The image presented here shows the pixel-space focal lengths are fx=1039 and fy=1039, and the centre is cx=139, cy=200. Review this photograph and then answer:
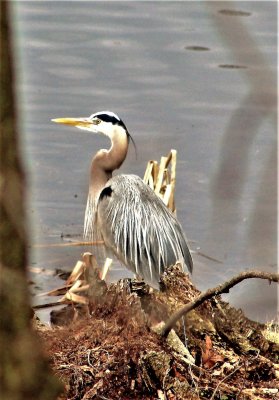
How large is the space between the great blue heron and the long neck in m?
0.06

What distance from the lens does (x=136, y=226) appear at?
649 cm

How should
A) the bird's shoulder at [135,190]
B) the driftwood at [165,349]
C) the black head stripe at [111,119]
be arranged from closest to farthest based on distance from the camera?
the driftwood at [165,349] < the bird's shoulder at [135,190] < the black head stripe at [111,119]

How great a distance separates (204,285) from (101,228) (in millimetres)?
764

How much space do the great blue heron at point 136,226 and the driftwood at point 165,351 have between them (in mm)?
1854

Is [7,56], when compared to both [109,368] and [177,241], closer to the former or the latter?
[109,368]

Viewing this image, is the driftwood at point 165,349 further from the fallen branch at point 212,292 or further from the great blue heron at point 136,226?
the great blue heron at point 136,226

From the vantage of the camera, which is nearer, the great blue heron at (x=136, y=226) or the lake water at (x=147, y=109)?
the great blue heron at (x=136, y=226)

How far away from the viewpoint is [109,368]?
3.65 metres

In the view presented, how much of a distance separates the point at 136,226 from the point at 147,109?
287 centimetres

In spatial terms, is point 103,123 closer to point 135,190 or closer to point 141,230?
point 135,190

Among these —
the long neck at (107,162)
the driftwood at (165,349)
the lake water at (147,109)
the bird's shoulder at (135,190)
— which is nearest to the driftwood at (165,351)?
the driftwood at (165,349)

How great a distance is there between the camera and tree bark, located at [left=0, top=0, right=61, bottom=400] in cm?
152

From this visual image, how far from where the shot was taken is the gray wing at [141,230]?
6242 mm

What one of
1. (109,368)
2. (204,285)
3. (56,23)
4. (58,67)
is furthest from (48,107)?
(109,368)
